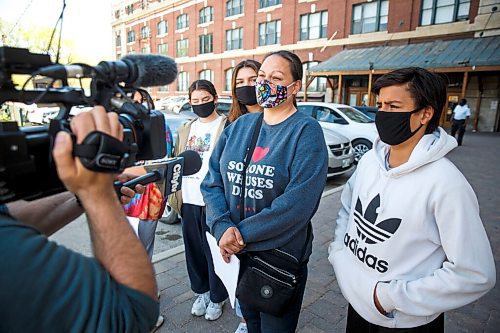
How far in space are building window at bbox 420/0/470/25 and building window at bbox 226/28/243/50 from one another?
14.4 m

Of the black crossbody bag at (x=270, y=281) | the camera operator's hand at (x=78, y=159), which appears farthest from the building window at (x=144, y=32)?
the camera operator's hand at (x=78, y=159)

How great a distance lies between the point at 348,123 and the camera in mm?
9844

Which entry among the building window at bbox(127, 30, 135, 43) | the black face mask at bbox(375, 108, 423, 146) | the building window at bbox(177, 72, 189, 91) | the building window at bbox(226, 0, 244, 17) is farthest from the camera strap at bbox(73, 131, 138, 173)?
the building window at bbox(127, 30, 135, 43)

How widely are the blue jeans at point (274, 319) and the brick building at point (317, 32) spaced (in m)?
17.7

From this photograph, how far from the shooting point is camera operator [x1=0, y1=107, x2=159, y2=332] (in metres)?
0.71

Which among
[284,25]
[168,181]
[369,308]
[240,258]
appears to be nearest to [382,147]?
[369,308]

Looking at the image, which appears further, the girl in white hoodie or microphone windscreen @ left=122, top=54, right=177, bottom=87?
the girl in white hoodie

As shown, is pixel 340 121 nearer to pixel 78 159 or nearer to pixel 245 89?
pixel 245 89

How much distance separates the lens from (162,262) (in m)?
3.64

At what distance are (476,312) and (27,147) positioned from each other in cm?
347

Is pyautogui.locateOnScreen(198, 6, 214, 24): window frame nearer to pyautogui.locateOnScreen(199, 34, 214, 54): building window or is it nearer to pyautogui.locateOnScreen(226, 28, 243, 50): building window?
pyautogui.locateOnScreen(199, 34, 214, 54): building window

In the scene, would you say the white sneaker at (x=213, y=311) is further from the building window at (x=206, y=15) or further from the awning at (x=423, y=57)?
the building window at (x=206, y=15)

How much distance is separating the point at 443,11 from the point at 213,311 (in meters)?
22.1

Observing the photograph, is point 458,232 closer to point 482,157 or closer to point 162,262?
point 162,262
